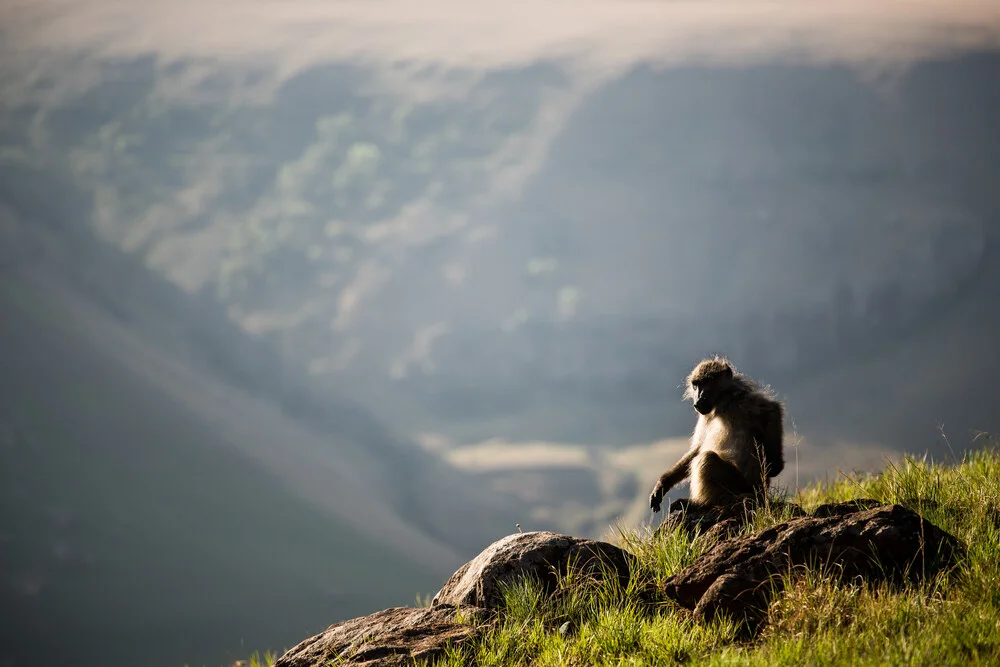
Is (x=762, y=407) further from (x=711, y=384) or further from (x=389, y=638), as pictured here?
(x=389, y=638)

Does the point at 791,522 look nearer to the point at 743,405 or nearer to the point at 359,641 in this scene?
the point at 743,405

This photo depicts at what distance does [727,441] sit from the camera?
9.77 meters

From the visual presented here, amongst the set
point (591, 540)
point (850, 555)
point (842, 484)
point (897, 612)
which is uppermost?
point (842, 484)

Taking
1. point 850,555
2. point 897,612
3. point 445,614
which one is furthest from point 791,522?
point 445,614

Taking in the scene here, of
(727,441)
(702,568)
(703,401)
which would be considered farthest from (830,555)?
(703,401)

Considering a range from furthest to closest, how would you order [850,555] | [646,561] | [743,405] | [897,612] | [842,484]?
[842,484], [743,405], [646,561], [850,555], [897,612]

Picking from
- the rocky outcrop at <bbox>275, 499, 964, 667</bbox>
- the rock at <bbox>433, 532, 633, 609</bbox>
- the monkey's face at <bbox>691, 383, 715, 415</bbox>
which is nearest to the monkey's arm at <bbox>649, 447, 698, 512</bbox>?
the monkey's face at <bbox>691, 383, 715, 415</bbox>

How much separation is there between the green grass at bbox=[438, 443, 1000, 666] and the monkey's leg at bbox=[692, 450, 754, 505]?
1.53ft

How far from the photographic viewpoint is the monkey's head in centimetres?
1001

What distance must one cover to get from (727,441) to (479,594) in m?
3.08

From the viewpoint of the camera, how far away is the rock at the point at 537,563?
867 centimetres

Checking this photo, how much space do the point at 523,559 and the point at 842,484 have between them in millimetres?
4635

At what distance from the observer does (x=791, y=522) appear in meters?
7.79

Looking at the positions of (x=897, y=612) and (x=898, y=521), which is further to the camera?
(x=898, y=521)
